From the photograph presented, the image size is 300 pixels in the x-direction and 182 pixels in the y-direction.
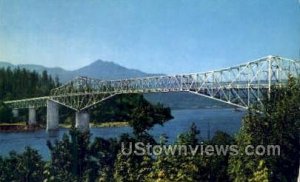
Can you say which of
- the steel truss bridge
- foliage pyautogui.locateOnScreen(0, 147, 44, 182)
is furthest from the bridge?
foliage pyautogui.locateOnScreen(0, 147, 44, 182)

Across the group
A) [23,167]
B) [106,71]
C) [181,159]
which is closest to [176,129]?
[181,159]

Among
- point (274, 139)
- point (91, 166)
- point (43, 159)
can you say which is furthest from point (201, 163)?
point (43, 159)

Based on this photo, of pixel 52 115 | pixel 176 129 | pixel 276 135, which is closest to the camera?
pixel 276 135

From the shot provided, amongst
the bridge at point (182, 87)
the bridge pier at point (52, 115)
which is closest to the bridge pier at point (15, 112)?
the bridge at point (182, 87)

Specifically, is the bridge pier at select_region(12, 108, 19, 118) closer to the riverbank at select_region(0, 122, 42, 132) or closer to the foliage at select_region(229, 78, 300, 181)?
the riverbank at select_region(0, 122, 42, 132)

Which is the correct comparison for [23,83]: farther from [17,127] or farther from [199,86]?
[199,86]

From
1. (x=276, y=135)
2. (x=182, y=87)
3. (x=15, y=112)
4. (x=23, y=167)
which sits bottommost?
(x=23, y=167)

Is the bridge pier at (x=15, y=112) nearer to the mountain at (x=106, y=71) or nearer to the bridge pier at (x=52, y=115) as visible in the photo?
the bridge pier at (x=52, y=115)
